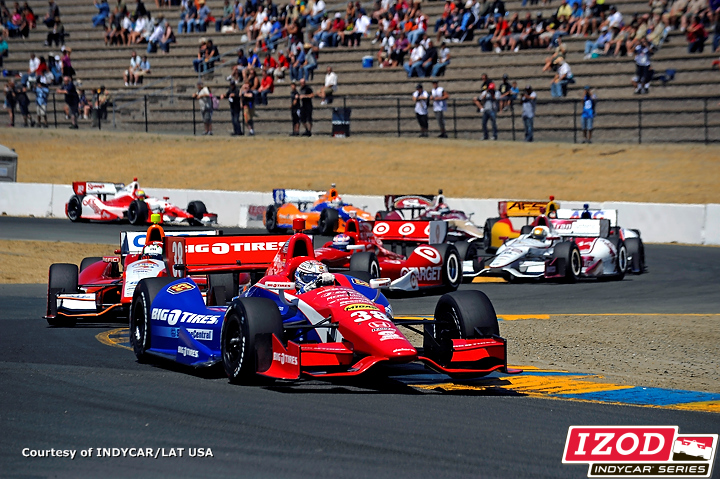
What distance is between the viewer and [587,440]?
22.2 ft

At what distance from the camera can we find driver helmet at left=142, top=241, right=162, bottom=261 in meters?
13.8

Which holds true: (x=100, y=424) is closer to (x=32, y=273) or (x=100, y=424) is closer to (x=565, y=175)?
(x=32, y=273)

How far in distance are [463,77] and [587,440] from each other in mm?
31920

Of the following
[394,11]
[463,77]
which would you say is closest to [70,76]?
[394,11]

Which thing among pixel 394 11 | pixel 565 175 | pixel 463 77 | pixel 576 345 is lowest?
pixel 576 345

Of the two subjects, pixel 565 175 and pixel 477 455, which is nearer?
pixel 477 455

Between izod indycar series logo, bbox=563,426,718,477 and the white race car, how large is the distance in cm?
1177

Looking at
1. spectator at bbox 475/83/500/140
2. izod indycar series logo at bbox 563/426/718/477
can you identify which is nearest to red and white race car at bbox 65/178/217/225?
spectator at bbox 475/83/500/140

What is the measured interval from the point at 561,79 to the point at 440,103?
4350 mm

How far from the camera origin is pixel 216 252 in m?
12.0

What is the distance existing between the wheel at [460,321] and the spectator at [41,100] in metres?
37.9

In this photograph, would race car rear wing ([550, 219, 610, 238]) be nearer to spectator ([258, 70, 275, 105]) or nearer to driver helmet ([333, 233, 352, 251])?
driver helmet ([333, 233, 352, 251])

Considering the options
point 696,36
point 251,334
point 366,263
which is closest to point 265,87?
point 696,36

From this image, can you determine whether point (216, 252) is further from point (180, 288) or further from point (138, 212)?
point (138, 212)
